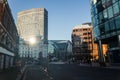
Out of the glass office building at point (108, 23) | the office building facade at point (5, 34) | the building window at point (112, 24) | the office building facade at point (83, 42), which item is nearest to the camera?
the office building facade at point (5, 34)

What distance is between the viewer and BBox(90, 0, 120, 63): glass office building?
4941 centimetres

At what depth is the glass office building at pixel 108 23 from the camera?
162 ft

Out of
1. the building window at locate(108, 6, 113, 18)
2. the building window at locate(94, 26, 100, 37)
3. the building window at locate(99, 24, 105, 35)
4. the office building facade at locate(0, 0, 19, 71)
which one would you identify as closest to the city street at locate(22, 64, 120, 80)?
the office building facade at locate(0, 0, 19, 71)

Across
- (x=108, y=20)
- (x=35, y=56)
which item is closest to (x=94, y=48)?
(x=108, y=20)

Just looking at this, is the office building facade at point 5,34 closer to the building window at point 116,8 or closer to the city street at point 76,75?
the city street at point 76,75

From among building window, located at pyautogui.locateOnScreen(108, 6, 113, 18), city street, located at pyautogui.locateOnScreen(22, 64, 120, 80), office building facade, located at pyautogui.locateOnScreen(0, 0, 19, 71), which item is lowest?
city street, located at pyautogui.locateOnScreen(22, 64, 120, 80)

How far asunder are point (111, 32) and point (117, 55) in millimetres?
8059

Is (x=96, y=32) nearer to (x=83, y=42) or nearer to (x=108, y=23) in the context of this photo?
(x=108, y=23)

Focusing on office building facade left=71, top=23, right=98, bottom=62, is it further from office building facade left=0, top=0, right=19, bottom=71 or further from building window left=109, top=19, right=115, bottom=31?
office building facade left=0, top=0, right=19, bottom=71

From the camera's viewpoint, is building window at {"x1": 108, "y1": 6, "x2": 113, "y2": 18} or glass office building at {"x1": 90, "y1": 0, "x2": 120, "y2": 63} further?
building window at {"x1": 108, "y1": 6, "x2": 113, "y2": 18}

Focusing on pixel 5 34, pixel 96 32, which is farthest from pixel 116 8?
pixel 5 34

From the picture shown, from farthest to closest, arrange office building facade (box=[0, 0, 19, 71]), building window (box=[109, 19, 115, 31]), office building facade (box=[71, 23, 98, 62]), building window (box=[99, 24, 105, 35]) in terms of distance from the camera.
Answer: office building facade (box=[71, 23, 98, 62]) < building window (box=[99, 24, 105, 35]) < building window (box=[109, 19, 115, 31]) < office building facade (box=[0, 0, 19, 71])

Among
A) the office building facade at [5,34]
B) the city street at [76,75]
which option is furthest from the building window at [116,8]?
the office building facade at [5,34]

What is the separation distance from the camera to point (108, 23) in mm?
53375
